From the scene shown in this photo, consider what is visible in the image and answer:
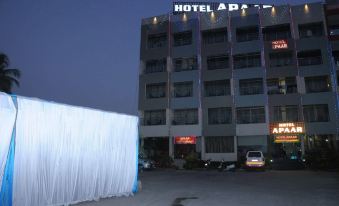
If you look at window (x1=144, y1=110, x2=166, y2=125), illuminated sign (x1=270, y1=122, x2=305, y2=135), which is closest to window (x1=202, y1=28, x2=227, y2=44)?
window (x1=144, y1=110, x2=166, y2=125)

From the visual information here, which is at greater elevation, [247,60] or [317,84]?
[247,60]

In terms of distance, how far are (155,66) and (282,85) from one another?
688 inches

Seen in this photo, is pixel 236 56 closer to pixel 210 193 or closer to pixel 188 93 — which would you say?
pixel 188 93

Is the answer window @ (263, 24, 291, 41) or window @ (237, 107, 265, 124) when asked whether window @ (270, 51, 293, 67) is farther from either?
window @ (237, 107, 265, 124)

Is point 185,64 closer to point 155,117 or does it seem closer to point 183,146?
point 155,117

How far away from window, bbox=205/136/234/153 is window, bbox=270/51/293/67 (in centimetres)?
1110

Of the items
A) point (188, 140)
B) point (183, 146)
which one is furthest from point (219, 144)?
point (183, 146)

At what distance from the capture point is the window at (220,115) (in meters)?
40.5

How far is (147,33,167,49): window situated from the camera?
4578 centimetres

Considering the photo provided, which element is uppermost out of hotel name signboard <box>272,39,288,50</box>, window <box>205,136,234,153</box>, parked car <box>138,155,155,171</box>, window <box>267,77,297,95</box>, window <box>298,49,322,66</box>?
hotel name signboard <box>272,39,288,50</box>

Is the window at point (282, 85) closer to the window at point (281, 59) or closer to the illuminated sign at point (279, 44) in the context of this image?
the window at point (281, 59)

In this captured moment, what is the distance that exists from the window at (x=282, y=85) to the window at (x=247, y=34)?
6.30 m

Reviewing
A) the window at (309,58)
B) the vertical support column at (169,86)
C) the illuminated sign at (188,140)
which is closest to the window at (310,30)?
the window at (309,58)

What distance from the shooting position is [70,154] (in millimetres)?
11023
